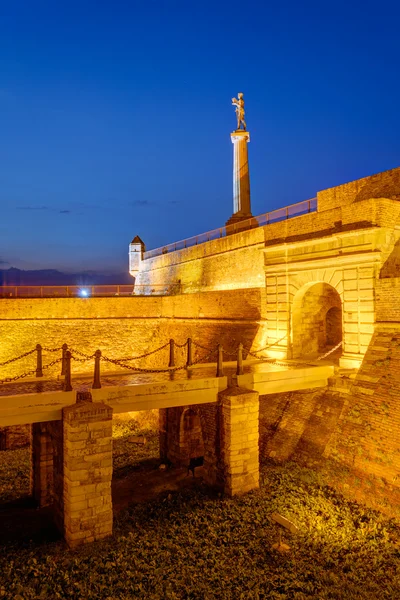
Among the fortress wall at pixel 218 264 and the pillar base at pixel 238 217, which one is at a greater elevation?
the pillar base at pixel 238 217

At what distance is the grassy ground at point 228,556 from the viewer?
23.8 feet

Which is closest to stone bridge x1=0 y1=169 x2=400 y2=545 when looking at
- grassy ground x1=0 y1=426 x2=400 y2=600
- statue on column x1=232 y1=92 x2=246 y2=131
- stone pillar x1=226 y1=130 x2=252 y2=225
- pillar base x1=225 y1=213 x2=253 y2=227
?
grassy ground x1=0 y1=426 x2=400 y2=600

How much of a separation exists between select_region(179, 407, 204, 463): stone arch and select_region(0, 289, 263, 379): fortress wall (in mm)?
4833

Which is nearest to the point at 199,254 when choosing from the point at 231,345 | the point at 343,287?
the point at 231,345

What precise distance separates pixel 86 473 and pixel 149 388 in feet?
7.31

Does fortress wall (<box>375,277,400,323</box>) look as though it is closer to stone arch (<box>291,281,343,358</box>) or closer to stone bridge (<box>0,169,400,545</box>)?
stone bridge (<box>0,169,400,545</box>)

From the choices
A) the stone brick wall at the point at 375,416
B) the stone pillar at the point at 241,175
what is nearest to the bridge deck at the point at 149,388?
the stone brick wall at the point at 375,416

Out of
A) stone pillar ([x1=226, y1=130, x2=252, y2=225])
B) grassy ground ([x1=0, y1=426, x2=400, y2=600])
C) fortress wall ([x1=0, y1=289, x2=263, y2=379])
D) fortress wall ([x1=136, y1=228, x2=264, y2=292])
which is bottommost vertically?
grassy ground ([x1=0, y1=426, x2=400, y2=600])

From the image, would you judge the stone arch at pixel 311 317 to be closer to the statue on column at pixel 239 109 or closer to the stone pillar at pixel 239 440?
the stone pillar at pixel 239 440

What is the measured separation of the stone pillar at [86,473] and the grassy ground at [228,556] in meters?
0.37

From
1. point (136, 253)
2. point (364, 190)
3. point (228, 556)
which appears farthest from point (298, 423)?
point (136, 253)

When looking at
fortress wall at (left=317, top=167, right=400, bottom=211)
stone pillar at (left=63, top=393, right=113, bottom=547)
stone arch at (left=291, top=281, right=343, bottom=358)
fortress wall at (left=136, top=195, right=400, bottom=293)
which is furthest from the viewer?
stone arch at (left=291, top=281, right=343, bottom=358)

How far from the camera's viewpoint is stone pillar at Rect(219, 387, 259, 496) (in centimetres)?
1059

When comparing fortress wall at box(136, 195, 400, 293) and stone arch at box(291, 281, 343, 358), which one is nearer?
fortress wall at box(136, 195, 400, 293)
